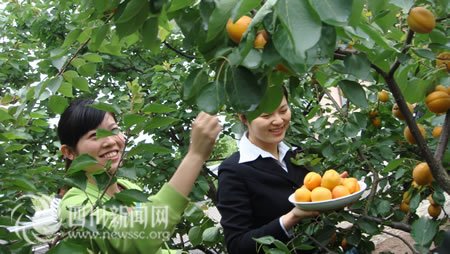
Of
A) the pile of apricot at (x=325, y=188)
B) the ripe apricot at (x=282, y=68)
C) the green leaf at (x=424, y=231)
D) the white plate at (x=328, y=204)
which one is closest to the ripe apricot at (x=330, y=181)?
the pile of apricot at (x=325, y=188)

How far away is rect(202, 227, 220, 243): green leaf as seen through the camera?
2.66 metres

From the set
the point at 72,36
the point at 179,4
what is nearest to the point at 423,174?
the point at 179,4

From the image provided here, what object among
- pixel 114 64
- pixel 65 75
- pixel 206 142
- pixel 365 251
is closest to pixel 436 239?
pixel 365 251

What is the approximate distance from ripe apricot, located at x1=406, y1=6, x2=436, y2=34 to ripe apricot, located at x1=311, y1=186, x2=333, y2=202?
2.59 feet

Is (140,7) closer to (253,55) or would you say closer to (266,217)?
(253,55)

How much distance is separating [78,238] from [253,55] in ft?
2.07

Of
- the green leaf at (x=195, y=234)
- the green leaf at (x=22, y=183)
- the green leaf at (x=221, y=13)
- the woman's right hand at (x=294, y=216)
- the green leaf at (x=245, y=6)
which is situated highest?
the green leaf at (x=245, y=6)

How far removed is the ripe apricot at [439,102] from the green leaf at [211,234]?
134 cm

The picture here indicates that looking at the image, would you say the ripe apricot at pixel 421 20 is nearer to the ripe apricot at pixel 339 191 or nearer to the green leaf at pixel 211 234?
the ripe apricot at pixel 339 191

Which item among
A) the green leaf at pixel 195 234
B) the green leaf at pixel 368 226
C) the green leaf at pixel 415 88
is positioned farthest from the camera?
the green leaf at pixel 195 234

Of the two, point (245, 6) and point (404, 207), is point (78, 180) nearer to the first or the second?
point (245, 6)

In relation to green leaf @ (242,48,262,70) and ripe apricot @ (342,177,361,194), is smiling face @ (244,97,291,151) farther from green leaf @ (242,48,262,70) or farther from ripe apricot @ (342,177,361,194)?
green leaf @ (242,48,262,70)

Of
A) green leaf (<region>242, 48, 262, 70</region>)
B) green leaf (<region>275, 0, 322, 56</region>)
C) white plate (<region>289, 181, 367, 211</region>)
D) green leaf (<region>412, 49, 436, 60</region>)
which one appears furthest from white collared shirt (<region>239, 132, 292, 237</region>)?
green leaf (<region>275, 0, 322, 56</region>)

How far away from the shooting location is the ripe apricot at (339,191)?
2064mm
